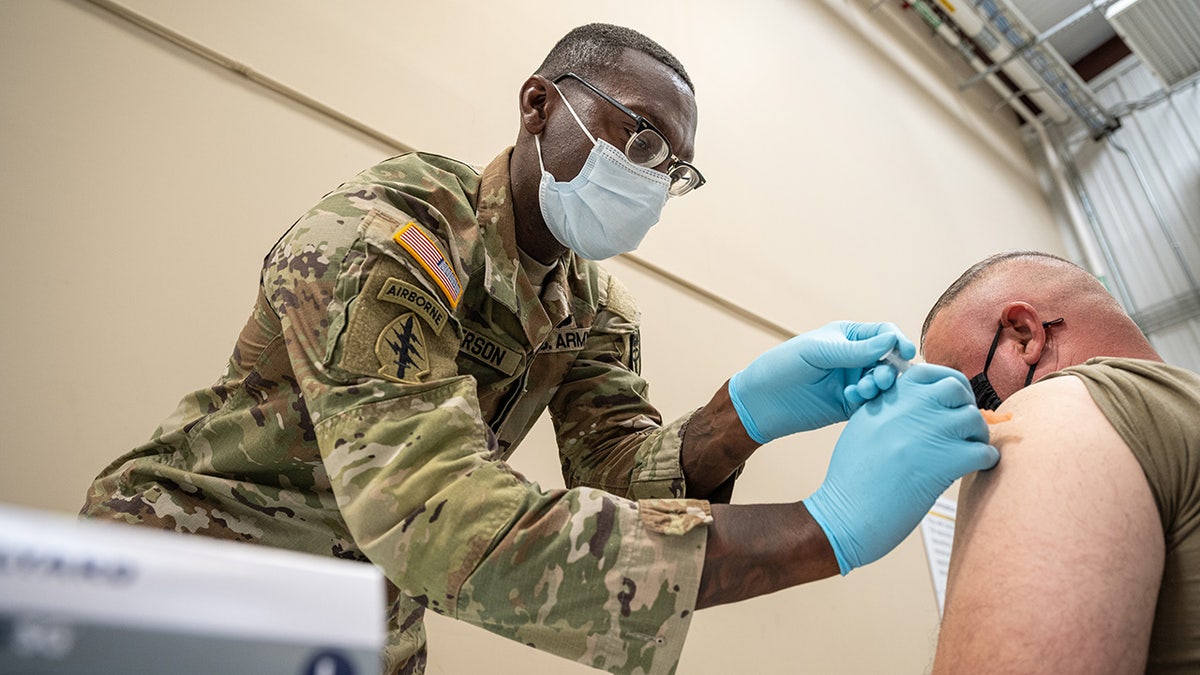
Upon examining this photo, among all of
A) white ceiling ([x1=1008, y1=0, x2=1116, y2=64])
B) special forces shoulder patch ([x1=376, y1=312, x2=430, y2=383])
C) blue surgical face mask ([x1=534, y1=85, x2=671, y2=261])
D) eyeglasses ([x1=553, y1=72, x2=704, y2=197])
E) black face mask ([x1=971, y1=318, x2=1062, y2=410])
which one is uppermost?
white ceiling ([x1=1008, y1=0, x2=1116, y2=64])

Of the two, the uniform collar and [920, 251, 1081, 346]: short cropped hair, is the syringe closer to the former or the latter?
[920, 251, 1081, 346]: short cropped hair

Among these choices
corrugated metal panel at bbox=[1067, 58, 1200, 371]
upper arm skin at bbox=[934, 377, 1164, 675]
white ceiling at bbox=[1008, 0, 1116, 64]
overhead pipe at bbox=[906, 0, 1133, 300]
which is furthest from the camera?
white ceiling at bbox=[1008, 0, 1116, 64]

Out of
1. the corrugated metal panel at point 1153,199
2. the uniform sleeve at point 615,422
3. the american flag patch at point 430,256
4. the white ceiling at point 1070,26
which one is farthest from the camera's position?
the white ceiling at point 1070,26

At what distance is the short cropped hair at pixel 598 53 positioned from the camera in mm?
1664

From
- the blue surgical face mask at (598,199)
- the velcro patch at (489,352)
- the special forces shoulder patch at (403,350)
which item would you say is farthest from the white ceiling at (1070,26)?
the special forces shoulder patch at (403,350)

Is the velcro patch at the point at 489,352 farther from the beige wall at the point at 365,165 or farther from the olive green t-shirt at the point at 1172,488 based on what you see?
the olive green t-shirt at the point at 1172,488

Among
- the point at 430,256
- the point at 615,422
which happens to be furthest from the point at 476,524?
the point at 615,422

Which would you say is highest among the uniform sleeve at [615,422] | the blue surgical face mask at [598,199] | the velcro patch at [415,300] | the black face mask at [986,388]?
the blue surgical face mask at [598,199]

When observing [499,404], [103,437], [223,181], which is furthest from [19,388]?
[499,404]

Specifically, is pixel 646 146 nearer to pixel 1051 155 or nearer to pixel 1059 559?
pixel 1059 559

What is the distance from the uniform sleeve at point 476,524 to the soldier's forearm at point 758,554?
0.03 meters

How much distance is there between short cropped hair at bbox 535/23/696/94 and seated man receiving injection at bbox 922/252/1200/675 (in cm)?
100

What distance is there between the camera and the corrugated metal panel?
4.90 meters

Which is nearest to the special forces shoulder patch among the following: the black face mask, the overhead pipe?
the black face mask
